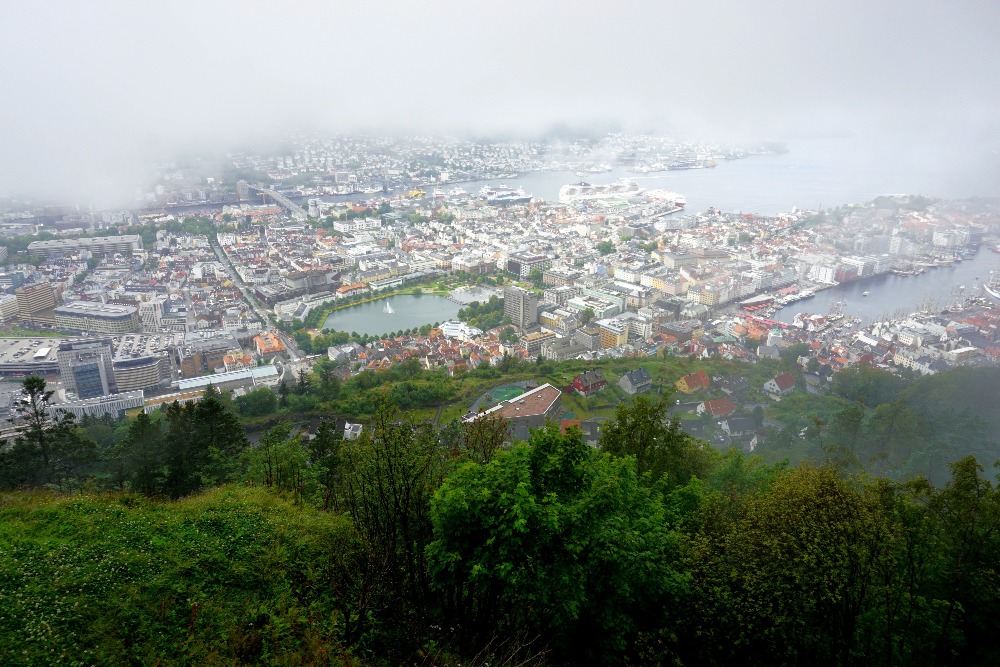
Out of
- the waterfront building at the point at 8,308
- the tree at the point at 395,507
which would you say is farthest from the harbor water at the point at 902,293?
the waterfront building at the point at 8,308

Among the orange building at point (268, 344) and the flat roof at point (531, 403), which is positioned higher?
the flat roof at point (531, 403)

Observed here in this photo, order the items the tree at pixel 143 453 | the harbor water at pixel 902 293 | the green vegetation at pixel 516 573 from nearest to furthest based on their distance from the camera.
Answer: the green vegetation at pixel 516 573
the tree at pixel 143 453
the harbor water at pixel 902 293

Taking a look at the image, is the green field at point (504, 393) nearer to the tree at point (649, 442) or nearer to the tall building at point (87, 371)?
the tree at point (649, 442)

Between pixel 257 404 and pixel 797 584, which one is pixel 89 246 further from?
pixel 797 584

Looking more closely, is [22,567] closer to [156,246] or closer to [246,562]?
[246,562]

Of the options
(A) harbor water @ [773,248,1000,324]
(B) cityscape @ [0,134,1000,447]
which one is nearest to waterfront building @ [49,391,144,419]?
(B) cityscape @ [0,134,1000,447]

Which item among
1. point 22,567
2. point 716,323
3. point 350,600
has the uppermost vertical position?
point 22,567

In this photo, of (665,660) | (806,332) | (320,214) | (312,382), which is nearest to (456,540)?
(665,660)
